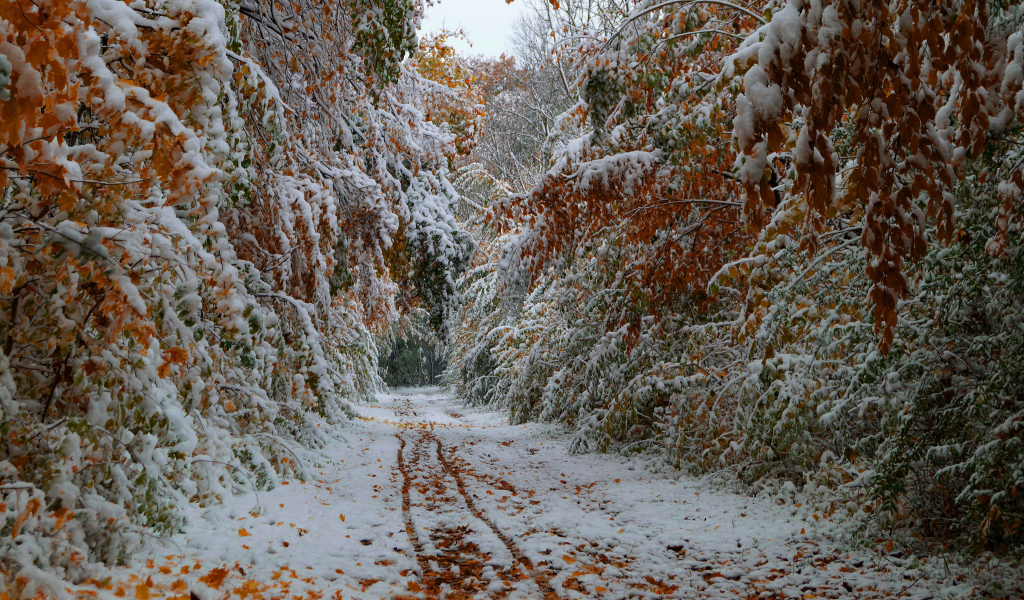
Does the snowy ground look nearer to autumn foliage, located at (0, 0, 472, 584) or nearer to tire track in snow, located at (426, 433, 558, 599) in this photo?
tire track in snow, located at (426, 433, 558, 599)

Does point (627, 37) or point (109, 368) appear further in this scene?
point (627, 37)

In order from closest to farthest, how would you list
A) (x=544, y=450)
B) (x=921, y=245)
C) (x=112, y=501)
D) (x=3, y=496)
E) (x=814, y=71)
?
(x=814, y=71), (x=921, y=245), (x=3, y=496), (x=112, y=501), (x=544, y=450)

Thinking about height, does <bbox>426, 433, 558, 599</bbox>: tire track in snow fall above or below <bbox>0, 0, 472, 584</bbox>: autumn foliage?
below

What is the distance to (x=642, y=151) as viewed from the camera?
5816 mm

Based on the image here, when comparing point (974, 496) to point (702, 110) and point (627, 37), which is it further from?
point (627, 37)

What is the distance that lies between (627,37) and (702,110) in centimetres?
128

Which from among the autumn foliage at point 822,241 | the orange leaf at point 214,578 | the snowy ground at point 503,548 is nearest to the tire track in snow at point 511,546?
the snowy ground at point 503,548

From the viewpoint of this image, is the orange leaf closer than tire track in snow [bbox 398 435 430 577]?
Yes

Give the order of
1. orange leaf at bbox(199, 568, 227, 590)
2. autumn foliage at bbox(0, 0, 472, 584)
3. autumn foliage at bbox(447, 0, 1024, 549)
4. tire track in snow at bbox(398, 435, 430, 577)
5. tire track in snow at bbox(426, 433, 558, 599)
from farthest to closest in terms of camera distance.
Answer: tire track in snow at bbox(398, 435, 430, 577), tire track in snow at bbox(426, 433, 558, 599), orange leaf at bbox(199, 568, 227, 590), autumn foliage at bbox(0, 0, 472, 584), autumn foliage at bbox(447, 0, 1024, 549)

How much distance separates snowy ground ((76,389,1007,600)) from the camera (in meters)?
3.97

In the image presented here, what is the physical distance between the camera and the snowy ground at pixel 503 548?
→ 3.97 metres

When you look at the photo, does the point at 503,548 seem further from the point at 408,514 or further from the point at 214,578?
the point at 214,578

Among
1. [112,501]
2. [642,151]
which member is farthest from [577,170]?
[112,501]

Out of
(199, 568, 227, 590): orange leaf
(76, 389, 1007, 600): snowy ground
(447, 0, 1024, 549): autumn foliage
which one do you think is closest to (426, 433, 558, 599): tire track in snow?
(76, 389, 1007, 600): snowy ground
